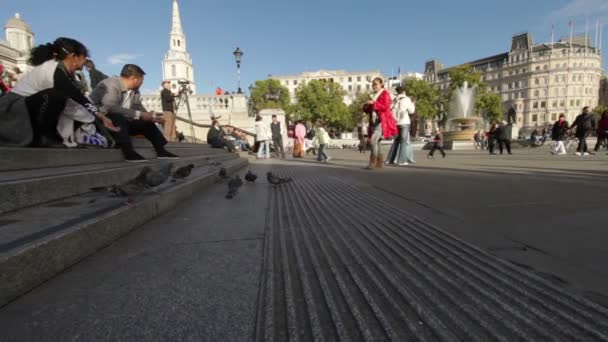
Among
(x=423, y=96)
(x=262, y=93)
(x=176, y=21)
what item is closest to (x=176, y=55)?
(x=176, y=21)

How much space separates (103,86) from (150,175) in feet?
9.68

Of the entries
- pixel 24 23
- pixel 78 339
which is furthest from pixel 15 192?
pixel 24 23

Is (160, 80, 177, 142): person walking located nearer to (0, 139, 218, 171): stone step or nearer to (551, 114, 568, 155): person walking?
(0, 139, 218, 171): stone step

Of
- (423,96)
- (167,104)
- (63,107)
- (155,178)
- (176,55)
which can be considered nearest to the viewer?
(155,178)

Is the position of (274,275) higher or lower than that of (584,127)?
lower

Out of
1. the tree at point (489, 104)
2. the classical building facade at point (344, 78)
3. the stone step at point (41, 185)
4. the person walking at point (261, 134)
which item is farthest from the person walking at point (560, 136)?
the classical building facade at point (344, 78)

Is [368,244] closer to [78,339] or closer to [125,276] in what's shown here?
[125,276]

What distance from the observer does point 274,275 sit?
1451 millimetres

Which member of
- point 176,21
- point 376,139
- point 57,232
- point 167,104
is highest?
point 176,21

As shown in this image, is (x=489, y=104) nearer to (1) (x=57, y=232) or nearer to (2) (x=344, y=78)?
(2) (x=344, y=78)

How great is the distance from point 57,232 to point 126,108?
4008 mm

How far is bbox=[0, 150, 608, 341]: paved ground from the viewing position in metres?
1.04

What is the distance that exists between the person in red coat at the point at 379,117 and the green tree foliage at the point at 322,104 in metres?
62.7

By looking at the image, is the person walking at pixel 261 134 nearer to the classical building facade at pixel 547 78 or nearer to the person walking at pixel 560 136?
the person walking at pixel 560 136
